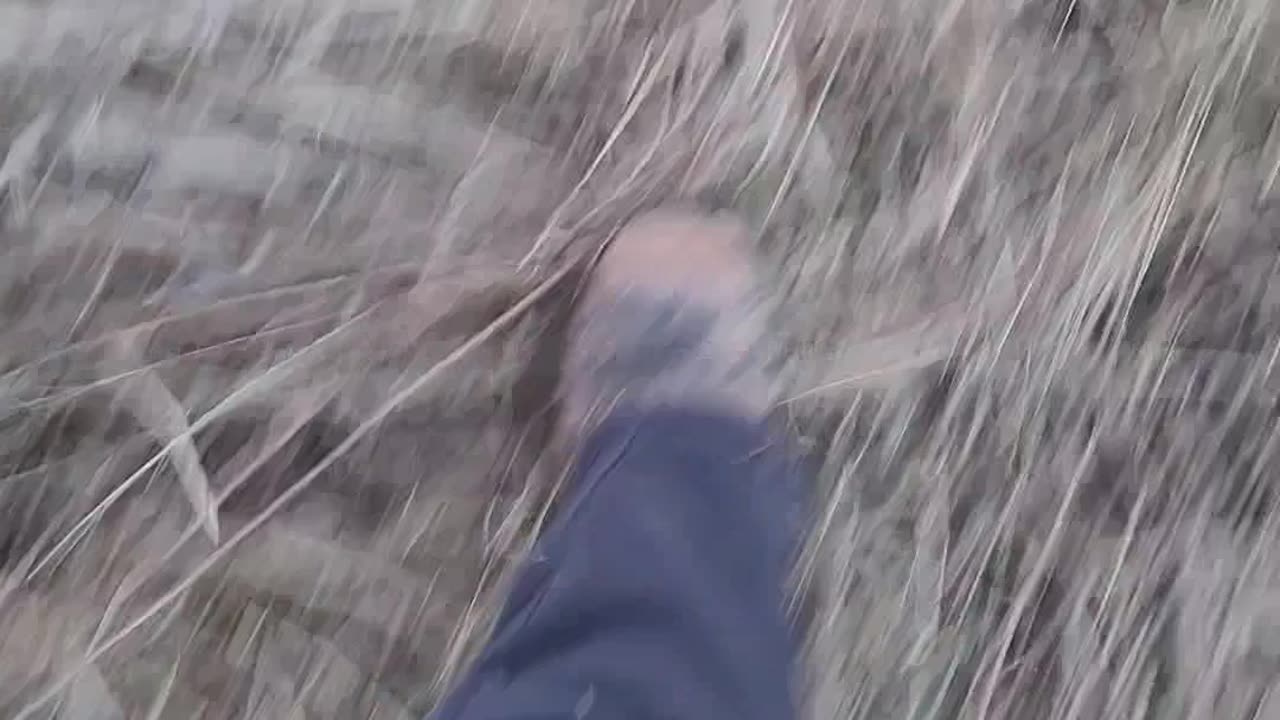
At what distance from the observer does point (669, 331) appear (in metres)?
0.83

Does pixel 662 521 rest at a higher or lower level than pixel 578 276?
lower

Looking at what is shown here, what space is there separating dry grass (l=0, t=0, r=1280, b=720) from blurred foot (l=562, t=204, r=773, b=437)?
3 cm

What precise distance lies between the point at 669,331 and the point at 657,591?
0.61 feet

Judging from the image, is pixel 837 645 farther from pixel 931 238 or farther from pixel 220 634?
pixel 220 634

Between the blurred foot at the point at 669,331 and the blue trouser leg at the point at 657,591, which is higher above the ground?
the blurred foot at the point at 669,331

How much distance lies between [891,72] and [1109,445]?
29 cm

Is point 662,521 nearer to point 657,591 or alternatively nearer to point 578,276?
point 657,591

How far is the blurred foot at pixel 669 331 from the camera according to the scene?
0.82 metres

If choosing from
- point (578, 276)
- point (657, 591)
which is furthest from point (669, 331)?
point (657, 591)

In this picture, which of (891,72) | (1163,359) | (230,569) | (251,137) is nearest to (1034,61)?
(891,72)

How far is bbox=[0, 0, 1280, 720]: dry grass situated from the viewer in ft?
2.61

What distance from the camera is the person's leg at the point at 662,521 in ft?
2.22

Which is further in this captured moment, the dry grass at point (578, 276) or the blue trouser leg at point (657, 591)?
the dry grass at point (578, 276)

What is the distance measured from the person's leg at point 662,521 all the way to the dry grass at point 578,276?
35mm
